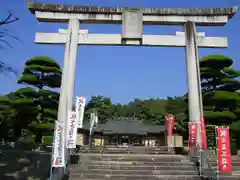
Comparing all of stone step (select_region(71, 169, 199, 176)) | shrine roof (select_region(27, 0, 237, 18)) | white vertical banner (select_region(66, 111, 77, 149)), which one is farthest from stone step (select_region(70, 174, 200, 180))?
shrine roof (select_region(27, 0, 237, 18))

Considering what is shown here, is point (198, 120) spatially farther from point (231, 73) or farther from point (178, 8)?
point (231, 73)

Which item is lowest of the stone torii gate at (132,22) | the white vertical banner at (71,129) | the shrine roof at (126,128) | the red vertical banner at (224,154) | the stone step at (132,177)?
the stone step at (132,177)

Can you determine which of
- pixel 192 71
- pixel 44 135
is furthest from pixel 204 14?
pixel 44 135

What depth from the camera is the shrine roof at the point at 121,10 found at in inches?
511

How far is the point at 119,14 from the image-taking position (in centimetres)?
1312

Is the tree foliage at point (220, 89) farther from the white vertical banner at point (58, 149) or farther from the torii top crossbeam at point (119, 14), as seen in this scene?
the white vertical banner at point (58, 149)

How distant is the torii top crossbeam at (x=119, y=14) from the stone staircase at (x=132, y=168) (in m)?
6.45

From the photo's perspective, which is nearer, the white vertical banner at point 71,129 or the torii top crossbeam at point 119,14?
the white vertical banner at point 71,129

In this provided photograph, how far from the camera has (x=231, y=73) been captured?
795 inches

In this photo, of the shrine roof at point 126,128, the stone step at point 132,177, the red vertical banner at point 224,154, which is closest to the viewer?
the red vertical banner at point 224,154

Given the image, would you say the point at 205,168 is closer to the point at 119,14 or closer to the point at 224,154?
the point at 224,154

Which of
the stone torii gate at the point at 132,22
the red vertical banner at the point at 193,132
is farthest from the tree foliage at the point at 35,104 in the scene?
the red vertical banner at the point at 193,132

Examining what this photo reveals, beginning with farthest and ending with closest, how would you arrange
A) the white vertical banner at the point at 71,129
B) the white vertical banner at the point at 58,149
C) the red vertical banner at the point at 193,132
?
the red vertical banner at the point at 193,132
the white vertical banner at the point at 71,129
the white vertical banner at the point at 58,149

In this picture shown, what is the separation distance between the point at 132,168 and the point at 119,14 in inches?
283
